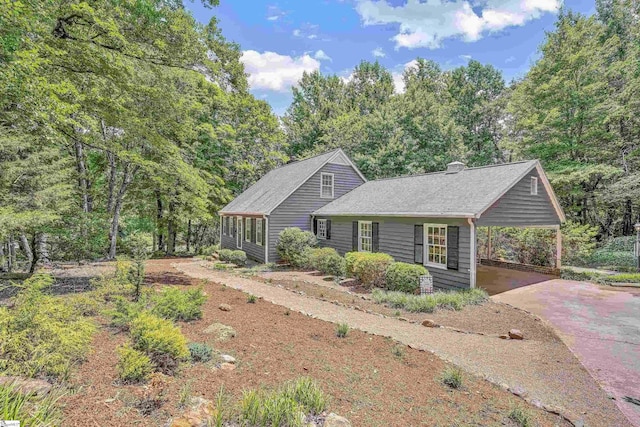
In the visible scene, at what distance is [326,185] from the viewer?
18.8m

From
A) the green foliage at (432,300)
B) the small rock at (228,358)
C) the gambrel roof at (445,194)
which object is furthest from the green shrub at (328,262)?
the small rock at (228,358)

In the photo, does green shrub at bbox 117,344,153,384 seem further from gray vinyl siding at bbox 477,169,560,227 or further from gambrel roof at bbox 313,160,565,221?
gray vinyl siding at bbox 477,169,560,227

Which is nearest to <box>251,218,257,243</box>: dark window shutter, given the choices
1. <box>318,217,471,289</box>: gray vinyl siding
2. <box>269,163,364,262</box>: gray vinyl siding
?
<box>269,163,364,262</box>: gray vinyl siding

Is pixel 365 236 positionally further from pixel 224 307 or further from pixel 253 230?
pixel 224 307

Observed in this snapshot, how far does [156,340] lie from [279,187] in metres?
16.1

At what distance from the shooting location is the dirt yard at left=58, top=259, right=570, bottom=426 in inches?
122

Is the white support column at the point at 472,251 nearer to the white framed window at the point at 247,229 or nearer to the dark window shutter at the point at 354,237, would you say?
the dark window shutter at the point at 354,237

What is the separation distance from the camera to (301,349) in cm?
513

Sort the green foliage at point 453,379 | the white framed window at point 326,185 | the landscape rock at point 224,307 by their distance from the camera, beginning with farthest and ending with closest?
1. the white framed window at point 326,185
2. the landscape rock at point 224,307
3. the green foliage at point 453,379

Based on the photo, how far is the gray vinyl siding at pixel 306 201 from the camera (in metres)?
17.0

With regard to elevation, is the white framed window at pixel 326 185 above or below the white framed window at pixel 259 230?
above

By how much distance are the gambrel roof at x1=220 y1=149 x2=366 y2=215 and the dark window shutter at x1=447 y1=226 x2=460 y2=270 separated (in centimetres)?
897

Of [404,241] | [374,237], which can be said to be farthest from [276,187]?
[404,241]

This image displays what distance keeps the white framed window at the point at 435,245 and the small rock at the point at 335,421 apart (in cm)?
877
